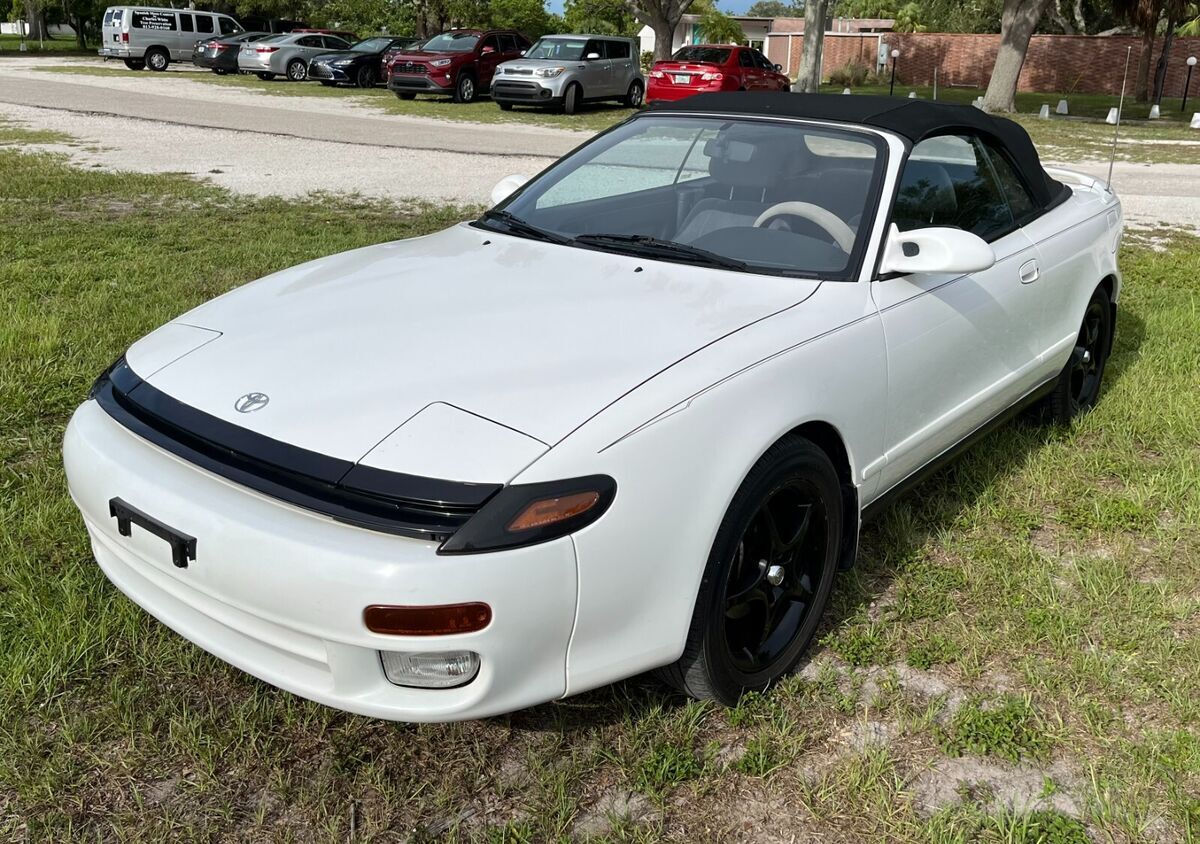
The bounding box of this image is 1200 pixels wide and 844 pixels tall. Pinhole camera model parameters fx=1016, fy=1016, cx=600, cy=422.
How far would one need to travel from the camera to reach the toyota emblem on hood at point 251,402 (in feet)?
7.54

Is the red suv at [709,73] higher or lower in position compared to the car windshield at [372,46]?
lower

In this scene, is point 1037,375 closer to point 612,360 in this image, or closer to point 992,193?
point 992,193

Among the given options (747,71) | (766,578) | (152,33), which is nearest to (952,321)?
(766,578)

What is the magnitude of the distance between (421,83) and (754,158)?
20171mm

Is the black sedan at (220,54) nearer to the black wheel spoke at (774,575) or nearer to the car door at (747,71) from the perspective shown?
the car door at (747,71)

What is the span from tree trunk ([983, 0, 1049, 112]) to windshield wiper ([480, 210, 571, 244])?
22214mm

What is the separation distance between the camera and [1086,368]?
15.3 ft

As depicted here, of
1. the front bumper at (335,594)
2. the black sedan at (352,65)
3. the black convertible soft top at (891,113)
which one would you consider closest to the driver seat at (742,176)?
the black convertible soft top at (891,113)

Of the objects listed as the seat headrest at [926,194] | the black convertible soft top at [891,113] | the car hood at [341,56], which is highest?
the car hood at [341,56]

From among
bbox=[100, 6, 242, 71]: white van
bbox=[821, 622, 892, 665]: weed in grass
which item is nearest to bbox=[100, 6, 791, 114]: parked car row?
bbox=[100, 6, 242, 71]: white van

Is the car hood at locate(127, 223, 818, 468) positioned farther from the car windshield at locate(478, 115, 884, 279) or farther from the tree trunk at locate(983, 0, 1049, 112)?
the tree trunk at locate(983, 0, 1049, 112)

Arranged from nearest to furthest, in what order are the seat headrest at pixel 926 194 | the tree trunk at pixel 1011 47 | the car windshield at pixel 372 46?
the seat headrest at pixel 926 194, the tree trunk at pixel 1011 47, the car windshield at pixel 372 46

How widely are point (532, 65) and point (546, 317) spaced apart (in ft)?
62.6

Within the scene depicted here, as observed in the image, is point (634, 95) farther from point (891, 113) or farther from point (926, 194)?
point (926, 194)
